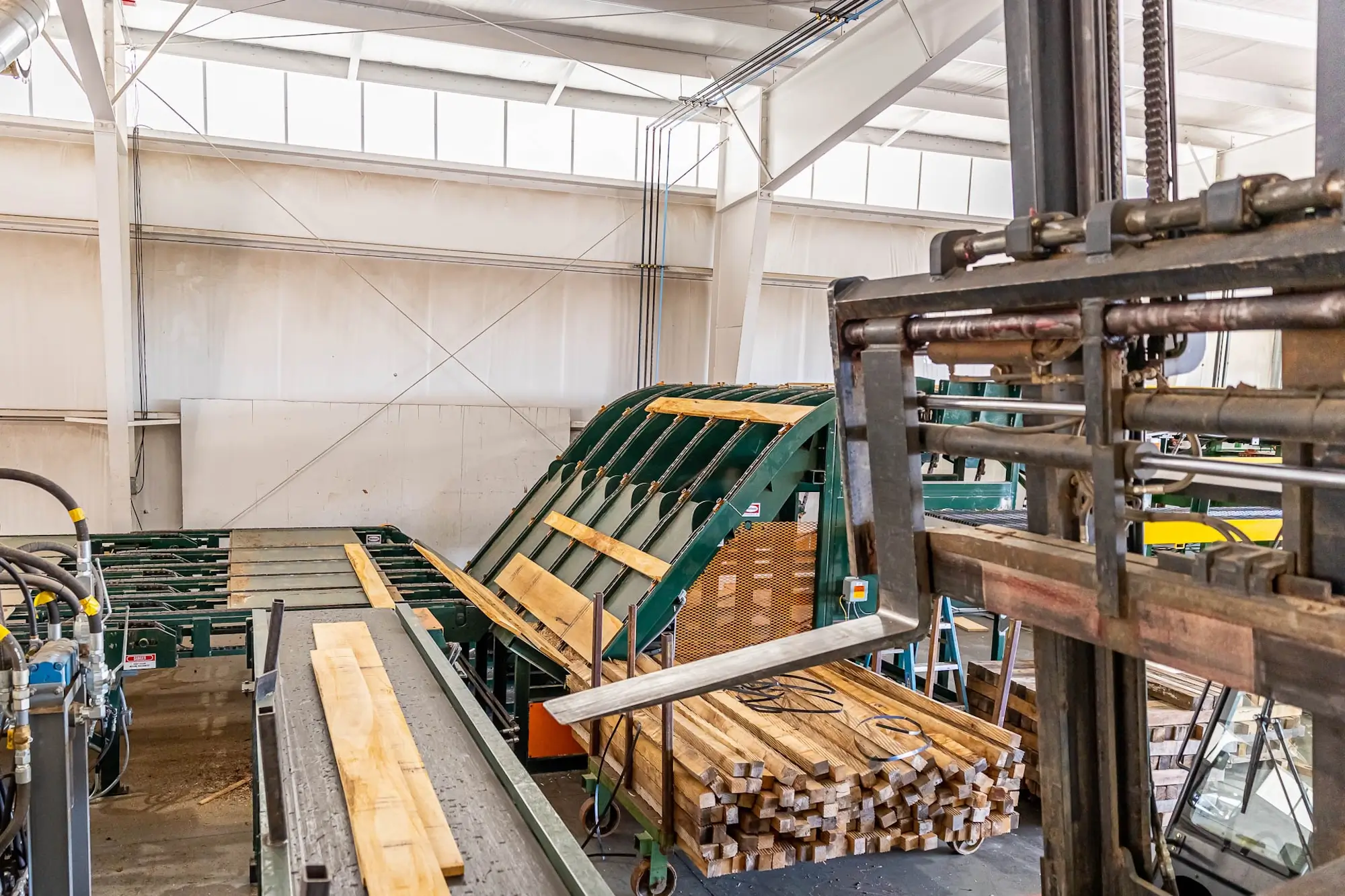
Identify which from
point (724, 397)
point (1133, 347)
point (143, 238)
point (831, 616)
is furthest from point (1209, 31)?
point (143, 238)

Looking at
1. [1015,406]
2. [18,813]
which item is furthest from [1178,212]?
[18,813]

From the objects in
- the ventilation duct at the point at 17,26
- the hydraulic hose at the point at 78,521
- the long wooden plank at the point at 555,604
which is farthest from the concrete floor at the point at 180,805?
the ventilation duct at the point at 17,26

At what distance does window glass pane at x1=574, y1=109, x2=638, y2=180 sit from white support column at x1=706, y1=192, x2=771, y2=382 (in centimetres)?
164

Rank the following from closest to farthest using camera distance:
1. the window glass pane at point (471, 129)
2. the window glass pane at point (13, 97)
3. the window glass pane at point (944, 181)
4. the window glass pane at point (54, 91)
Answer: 1. the window glass pane at point (13, 97)
2. the window glass pane at point (54, 91)
3. the window glass pane at point (471, 129)
4. the window glass pane at point (944, 181)

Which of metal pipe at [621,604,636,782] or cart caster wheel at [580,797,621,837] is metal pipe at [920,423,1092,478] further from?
cart caster wheel at [580,797,621,837]

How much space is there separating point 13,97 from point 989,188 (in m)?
12.8

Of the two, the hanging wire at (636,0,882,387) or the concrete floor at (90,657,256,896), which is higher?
the hanging wire at (636,0,882,387)

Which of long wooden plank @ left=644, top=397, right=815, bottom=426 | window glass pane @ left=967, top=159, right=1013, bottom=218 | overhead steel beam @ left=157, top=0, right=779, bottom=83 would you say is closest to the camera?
long wooden plank @ left=644, top=397, right=815, bottom=426

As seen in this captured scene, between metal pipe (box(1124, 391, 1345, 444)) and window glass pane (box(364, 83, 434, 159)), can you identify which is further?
window glass pane (box(364, 83, 434, 159))

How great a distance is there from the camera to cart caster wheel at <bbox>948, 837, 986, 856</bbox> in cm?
520

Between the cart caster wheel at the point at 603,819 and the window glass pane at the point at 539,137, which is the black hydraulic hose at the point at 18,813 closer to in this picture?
the cart caster wheel at the point at 603,819

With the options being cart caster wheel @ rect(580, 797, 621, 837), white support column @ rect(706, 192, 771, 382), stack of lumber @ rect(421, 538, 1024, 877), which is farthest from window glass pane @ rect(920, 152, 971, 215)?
cart caster wheel @ rect(580, 797, 621, 837)

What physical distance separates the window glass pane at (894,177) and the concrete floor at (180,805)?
10.7 m

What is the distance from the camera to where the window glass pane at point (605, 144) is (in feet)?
41.4
